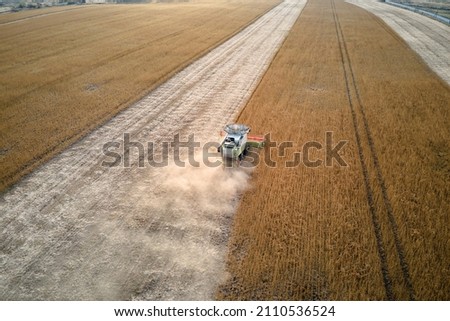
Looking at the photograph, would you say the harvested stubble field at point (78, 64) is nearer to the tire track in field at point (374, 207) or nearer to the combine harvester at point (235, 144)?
the combine harvester at point (235, 144)

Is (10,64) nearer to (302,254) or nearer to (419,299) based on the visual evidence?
(302,254)

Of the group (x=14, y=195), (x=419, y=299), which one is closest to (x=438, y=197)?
(x=419, y=299)

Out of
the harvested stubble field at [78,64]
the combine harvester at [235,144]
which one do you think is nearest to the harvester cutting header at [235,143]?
the combine harvester at [235,144]

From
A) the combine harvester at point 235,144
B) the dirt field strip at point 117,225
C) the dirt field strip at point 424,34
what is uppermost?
the dirt field strip at point 424,34

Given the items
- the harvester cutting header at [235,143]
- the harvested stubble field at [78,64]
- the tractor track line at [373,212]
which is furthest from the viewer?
the harvested stubble field at [78,64]

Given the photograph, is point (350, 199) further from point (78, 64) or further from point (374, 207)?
point (78, 64)

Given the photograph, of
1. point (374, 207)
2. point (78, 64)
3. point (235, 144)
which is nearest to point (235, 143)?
point (235, 144)
